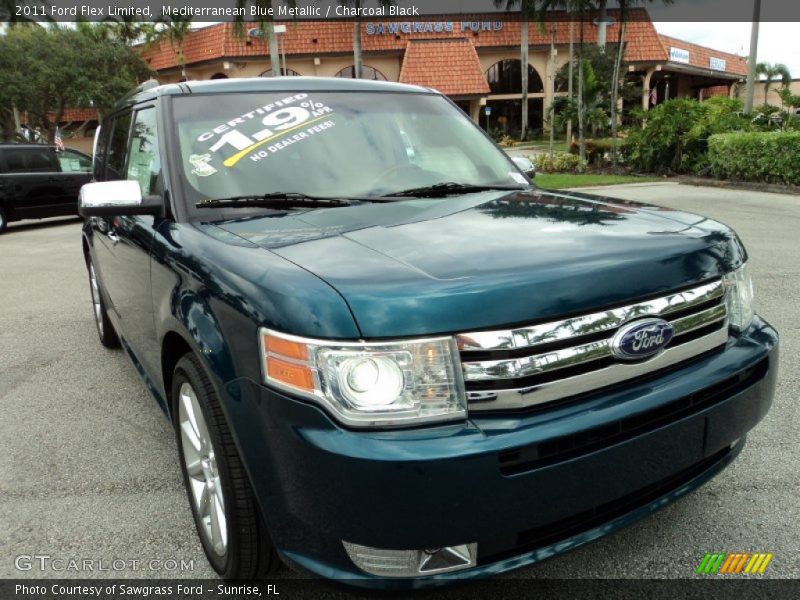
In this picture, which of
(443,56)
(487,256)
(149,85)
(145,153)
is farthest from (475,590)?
(443,56)

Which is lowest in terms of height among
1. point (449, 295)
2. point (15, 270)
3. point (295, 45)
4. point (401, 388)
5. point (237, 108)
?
point (15, 270)

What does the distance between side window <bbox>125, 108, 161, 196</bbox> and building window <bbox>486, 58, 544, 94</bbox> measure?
4569 cm

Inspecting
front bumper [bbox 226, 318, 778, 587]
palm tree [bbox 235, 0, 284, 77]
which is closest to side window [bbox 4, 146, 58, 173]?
front bumper [bbox 226, 318, 778, 587]

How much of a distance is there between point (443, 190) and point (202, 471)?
158 centimetres

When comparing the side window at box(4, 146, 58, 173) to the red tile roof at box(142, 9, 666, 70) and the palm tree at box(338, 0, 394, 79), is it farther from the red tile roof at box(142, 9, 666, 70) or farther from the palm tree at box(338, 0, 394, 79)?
the red tile roof at box(142, 9, 666, 70)

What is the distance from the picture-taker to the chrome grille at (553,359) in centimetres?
176

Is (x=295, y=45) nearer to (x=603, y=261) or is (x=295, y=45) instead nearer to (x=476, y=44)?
(x=476, y=44)

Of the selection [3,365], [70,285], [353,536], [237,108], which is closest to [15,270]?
[70,285]

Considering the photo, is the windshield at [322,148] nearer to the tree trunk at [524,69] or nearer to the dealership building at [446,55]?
the dealership building at [446,55]

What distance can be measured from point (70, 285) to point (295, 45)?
120 feet

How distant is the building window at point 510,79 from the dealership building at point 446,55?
0.07 m

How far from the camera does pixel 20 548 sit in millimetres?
2648

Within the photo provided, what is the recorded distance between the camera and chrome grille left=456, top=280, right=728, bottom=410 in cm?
176

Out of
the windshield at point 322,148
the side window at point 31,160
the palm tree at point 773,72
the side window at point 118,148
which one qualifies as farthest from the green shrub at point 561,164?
the palm tree at point 773,72
